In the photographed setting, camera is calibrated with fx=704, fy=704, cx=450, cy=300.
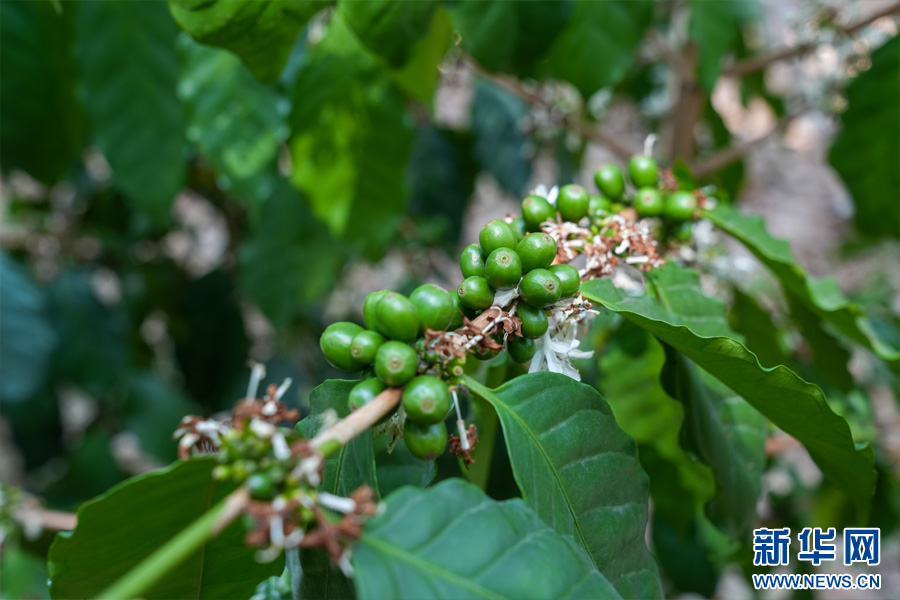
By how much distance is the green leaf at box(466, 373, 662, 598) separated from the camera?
0.61m

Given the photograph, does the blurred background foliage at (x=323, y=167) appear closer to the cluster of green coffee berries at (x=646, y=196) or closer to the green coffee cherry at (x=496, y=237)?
the cluster of green coffee berries at (x=646, y=196)

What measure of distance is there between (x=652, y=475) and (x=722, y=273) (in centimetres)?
39

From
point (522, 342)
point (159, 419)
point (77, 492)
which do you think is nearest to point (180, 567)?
point (522, 342)

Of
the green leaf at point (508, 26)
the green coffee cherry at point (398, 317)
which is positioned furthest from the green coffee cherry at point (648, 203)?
the green coffee cherry at point (398, 317)

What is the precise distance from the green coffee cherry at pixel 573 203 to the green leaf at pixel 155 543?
48cm

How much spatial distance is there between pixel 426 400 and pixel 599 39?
83cm

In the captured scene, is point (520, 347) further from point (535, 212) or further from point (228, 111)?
point (228, 111)

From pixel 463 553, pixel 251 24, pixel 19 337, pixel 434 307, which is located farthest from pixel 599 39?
pixel 19 337

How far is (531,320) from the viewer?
2.18 ft

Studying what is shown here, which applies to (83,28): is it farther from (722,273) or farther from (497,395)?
(722,273)

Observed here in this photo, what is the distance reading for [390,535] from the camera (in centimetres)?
49

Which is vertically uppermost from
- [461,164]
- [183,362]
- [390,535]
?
[461,164]

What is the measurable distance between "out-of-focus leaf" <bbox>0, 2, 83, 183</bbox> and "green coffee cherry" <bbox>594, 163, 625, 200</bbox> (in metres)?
1.06

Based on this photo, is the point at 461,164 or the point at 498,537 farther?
the point at 461,164
